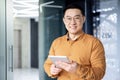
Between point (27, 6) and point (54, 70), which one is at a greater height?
point (27, 6)

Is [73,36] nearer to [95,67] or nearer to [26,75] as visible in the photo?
[95,67]

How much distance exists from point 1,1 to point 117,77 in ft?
7.01

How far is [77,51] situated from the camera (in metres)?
1.54

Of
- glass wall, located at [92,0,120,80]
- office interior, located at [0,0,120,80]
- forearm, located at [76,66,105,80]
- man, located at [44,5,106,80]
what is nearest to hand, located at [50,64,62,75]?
Result: man, located at [44,5,106,80]

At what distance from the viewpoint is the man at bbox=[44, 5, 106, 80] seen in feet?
4.75

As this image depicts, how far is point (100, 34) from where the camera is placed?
4.28 m

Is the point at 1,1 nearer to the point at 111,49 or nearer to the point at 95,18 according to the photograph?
the point at 95,18

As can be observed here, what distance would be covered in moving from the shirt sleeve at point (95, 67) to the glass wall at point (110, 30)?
8.47 ft

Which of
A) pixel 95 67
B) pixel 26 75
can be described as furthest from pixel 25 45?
pixel 95 67

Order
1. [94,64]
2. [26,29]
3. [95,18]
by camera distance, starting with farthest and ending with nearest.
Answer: [26,29] < [95,18] < [94,64]

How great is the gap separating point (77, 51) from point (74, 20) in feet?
0.61

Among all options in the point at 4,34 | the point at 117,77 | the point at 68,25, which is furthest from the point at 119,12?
the point at 68,25

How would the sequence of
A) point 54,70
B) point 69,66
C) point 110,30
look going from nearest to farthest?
1. point 69,66
2. point 54,70
3. point 110,30

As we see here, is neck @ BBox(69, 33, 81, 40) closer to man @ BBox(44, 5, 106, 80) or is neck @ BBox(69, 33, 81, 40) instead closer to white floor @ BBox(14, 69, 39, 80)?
man @ BBox(44, 5, 106, 80)
